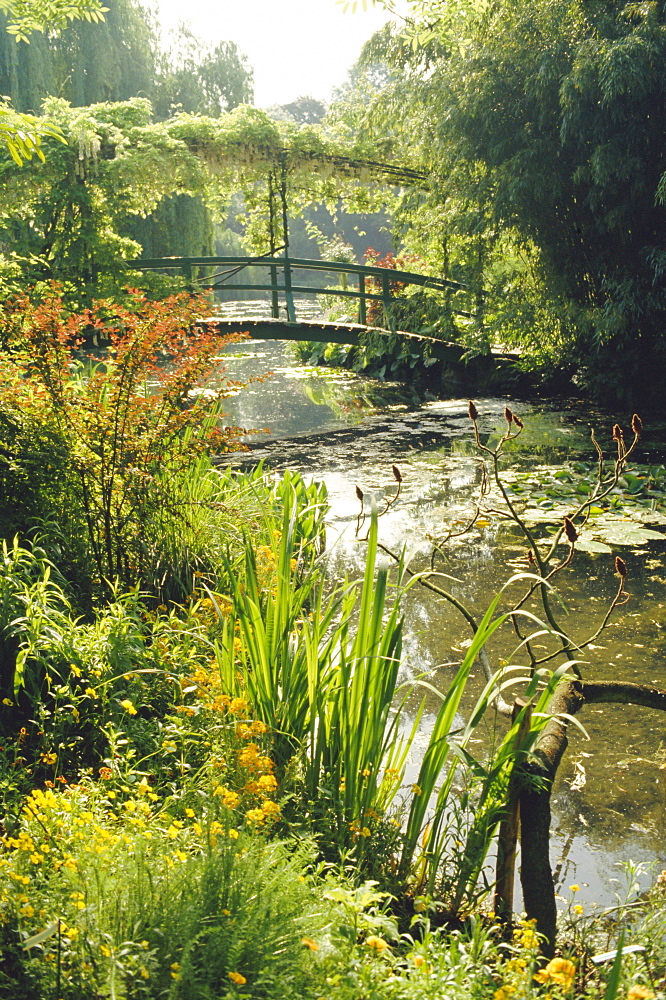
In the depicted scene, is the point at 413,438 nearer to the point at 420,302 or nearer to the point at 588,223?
the point at 588,223

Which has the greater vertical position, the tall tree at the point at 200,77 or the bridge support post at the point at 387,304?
the tall tree at the point at 200,77

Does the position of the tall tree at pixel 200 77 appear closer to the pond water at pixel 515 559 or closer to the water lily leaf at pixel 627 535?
the pond water at pixel 515 559

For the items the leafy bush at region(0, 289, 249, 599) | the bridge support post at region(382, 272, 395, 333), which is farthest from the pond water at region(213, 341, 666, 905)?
the bridge support post at region(382, 272, 395, 333)

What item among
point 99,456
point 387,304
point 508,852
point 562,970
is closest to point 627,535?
point 99,456

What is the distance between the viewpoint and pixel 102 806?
6.46ft

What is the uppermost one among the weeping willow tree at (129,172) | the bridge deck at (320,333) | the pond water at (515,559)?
the weeping willow tree at (129,172)

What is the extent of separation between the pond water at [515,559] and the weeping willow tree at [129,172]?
2.64m

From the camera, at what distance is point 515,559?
4.79 metres

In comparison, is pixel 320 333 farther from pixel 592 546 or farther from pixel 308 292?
pixel 592 546

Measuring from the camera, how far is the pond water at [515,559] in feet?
7.95

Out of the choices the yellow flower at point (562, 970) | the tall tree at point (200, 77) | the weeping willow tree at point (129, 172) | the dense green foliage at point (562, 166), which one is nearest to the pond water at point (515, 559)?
the yellow flower at point (562, 970)

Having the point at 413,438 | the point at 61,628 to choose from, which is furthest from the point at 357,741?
the point at 413,438

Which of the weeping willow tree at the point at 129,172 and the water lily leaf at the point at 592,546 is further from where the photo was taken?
the weeping willow tree at the point at 129,172

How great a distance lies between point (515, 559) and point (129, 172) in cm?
704
